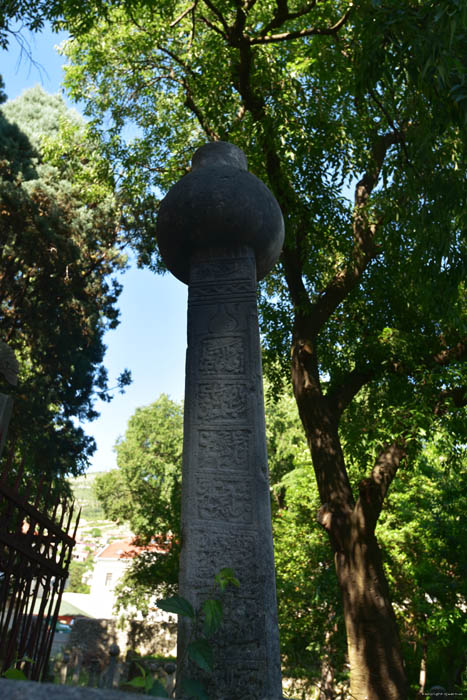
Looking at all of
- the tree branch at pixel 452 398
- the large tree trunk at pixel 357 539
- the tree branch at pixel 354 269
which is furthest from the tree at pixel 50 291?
the tree branch at pixel 452 398

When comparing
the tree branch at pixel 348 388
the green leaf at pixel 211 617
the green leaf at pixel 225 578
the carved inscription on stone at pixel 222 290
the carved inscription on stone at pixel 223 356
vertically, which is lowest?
the green leaf at pixel 211 617

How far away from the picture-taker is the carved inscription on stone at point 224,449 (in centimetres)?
266

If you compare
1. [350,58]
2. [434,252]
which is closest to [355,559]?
[434,252]

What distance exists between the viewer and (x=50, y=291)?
13961mm

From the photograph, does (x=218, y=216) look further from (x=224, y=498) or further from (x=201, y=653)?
(x=201, y=653)

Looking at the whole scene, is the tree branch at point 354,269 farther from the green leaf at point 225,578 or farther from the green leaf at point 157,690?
the green leaf at point 157,690

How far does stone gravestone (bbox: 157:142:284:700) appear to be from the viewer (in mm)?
2314

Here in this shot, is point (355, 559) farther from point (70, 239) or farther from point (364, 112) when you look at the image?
point (70, 239)

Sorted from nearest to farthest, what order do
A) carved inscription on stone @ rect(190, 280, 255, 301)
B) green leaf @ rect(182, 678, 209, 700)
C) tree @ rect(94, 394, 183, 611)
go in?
green leaf @ rect(182, 678, 209, 700), carved inscription on stone @ rect(190, 280, 255, 301), tree @ rect(94, 394, 183, 611)

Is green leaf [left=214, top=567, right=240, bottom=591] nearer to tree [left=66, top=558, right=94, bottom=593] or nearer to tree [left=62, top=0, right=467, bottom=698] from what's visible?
tree [left=62, top=0, right=467, bottom=698]

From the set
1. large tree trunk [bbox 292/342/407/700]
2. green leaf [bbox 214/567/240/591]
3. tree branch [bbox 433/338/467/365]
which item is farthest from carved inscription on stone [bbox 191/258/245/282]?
tree branch [bbox 433/338/467/365]

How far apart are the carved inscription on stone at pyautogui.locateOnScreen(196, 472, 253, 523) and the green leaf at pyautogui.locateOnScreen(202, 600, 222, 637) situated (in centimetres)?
51

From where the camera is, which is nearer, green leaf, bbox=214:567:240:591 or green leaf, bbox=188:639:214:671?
green leaf, bbox=188:639:214:671

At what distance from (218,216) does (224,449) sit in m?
1.29
